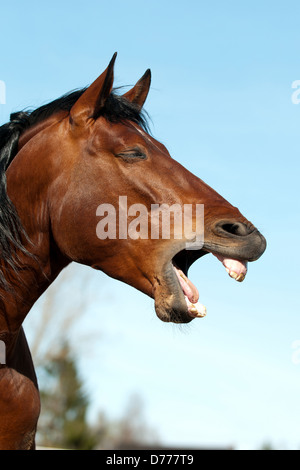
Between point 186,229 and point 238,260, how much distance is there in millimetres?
393

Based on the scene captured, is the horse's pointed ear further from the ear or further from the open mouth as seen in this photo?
the open mouth

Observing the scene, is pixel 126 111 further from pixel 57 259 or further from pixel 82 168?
pixel 57 259

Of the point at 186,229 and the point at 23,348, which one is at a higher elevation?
the point at 186,229

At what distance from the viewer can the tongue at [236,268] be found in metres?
3.67

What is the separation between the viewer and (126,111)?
14.5 feet

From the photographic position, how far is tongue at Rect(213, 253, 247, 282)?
3666 mm

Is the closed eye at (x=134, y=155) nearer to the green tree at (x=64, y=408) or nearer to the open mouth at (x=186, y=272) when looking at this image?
the open mouth at (x=186, y=272)

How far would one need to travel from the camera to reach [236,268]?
12.1 ft

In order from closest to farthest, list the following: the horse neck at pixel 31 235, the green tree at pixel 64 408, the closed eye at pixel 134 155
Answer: the closed eye at pixel 134 155 → the horse neck at pixel 31 235 → the green tree at pixel 64 408

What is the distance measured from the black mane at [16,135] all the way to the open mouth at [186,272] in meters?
1.09

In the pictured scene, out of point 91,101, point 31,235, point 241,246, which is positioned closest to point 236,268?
point 241,246

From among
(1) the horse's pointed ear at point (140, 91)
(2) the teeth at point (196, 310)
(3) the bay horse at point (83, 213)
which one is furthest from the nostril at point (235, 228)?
(1) the horse's pointed ear at point (140, 91)

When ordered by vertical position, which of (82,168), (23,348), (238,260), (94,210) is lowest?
(23,348)
